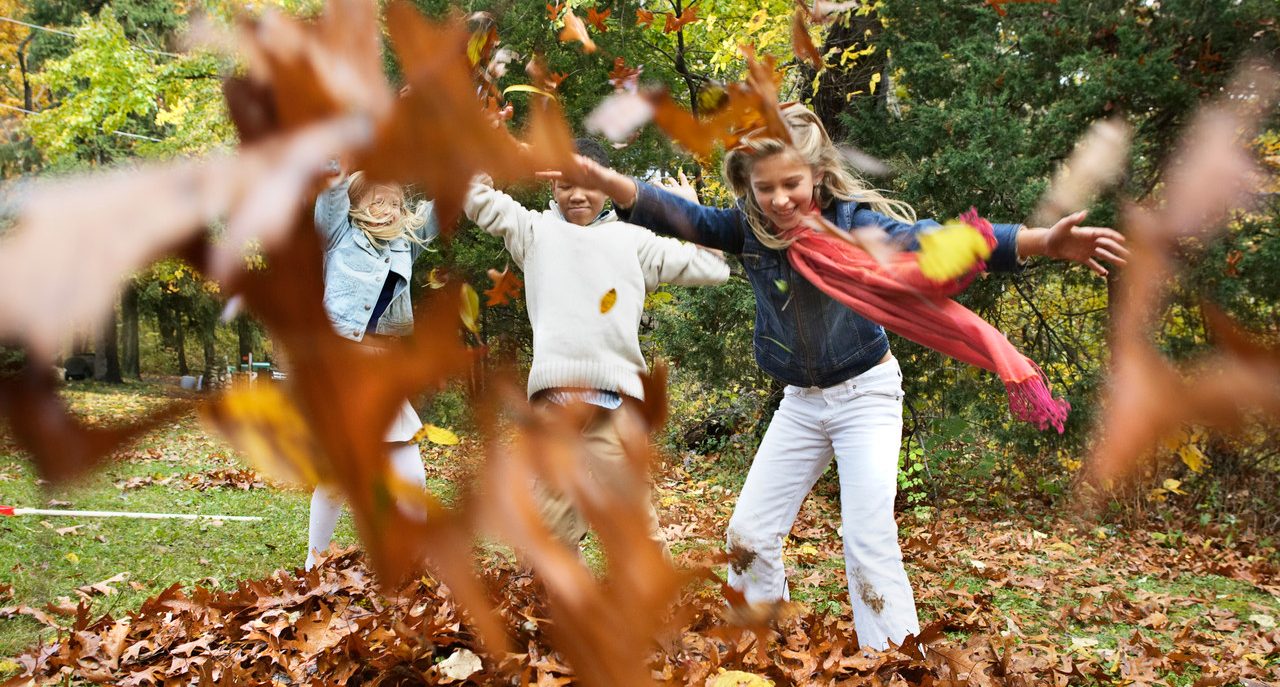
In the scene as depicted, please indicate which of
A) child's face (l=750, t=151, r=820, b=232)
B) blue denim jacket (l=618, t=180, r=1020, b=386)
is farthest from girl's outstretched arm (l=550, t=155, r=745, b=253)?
child's face (l=750, t=151, r=820, b=232)

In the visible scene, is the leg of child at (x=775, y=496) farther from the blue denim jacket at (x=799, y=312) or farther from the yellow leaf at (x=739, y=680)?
the yellow leaf at (x=739, y=680)

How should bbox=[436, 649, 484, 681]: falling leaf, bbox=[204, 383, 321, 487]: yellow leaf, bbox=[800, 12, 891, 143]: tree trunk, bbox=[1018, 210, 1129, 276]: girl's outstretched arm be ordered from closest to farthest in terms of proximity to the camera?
bbox=[204, 383, 321, 487]: yellow leaf < bbox=[1018, 210, 1129, 276]: girl's outstretched arm < bbox=[436, 649, 484, 681]: falling leaf < bbox=[800, 12, 891, 143]: tree trunk

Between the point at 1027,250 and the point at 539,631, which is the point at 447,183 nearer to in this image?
the point at 1027,250

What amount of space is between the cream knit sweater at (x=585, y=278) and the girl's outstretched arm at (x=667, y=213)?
0.66 m

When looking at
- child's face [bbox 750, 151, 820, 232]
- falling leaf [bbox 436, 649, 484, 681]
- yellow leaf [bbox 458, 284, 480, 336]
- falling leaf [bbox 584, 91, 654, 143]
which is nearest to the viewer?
yellow leaf [bbox 458, 284, 480, 336]

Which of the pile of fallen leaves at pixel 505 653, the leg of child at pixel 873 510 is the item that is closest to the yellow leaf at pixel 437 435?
the pile of fallen leaves at pixel 505 653

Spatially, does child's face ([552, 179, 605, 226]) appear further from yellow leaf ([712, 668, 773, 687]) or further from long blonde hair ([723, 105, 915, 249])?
yellow leaf ([712, 668, 773, 687])

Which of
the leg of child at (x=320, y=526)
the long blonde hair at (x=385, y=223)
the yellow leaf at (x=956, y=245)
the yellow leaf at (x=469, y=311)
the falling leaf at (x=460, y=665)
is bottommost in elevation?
the falling leaf at (x=460, y=665)

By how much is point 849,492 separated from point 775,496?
10.2 inches

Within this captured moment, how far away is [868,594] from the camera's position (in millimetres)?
2607

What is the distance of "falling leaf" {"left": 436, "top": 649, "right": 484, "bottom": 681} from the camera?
6.86 ft

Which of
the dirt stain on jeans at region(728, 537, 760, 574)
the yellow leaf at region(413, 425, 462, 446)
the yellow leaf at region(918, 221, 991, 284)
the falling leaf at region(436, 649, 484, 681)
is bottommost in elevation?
the falling leaf at region(436, 649, 484, 681)

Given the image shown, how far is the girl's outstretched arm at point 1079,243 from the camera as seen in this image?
1706 millimetres

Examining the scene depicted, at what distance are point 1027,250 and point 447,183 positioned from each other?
1.71 metres
